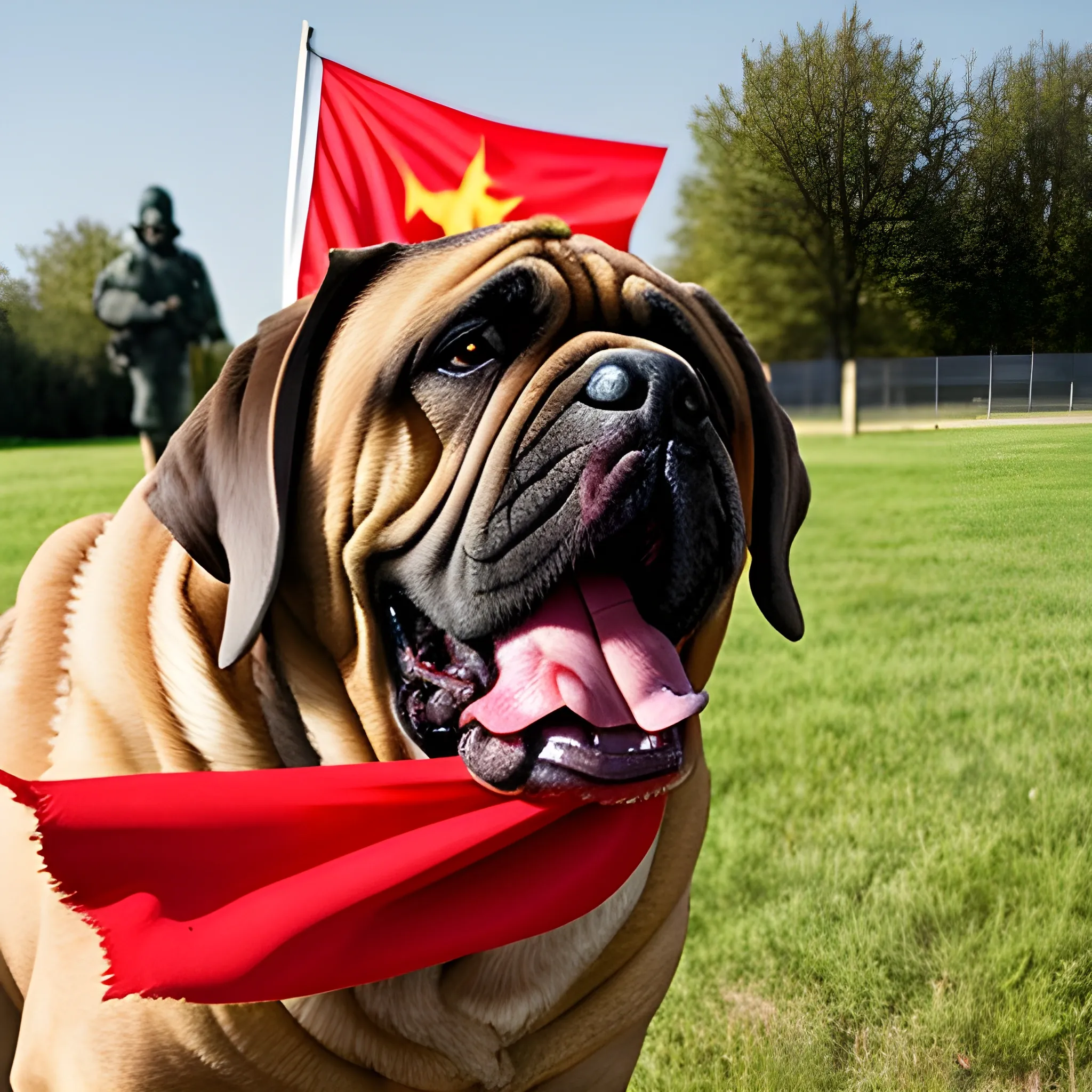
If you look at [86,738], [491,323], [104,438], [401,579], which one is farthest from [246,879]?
[104,438]

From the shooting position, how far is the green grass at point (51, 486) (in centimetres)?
683

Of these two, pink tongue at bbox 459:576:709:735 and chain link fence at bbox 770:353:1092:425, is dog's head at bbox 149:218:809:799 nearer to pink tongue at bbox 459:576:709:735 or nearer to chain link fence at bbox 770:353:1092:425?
pink tongue at bbox 459:576:709:735

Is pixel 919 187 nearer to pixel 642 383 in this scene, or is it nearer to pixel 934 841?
pixel 642 383

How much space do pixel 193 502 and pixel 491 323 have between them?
1.74 ft

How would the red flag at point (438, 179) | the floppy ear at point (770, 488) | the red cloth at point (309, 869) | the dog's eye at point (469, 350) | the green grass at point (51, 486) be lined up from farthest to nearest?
the green grass at point (51, 486) < the red flag at point (438, 179) < the floppy ear at point (770, 488) < the dog's eye at point (469, 350) < the red cloth at point (309, 869)

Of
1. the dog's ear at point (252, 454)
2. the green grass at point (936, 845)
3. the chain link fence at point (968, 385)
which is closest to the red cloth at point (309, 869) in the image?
the dog's ear at point (252, 454)

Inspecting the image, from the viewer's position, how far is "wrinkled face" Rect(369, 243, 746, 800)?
154 centimetres

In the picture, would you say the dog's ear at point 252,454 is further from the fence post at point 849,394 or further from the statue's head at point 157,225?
the statue's head at point 157,225

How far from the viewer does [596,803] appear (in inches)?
65.4

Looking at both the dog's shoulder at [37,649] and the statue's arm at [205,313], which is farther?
the statue's arm at [205,313]

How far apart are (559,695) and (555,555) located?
0.65 feet

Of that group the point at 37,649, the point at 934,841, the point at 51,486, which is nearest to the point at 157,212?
the point at 37,649

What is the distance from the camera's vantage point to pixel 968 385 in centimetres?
249

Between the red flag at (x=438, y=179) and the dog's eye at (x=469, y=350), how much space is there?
67 centimetres
